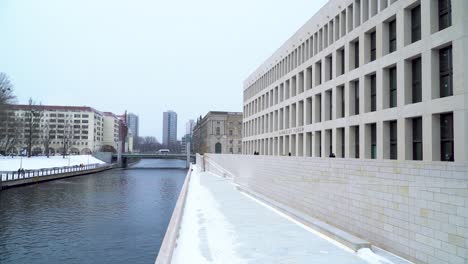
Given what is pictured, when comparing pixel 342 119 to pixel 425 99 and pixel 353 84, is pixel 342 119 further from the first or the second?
pixel 425 99

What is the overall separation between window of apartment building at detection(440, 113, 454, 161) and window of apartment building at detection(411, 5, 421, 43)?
5.55 meters

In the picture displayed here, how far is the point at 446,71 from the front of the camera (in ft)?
69.2

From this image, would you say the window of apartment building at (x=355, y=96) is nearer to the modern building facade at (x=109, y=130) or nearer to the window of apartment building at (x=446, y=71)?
the window of apartment building at (x=446, y=71)

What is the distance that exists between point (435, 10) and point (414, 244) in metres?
17.1

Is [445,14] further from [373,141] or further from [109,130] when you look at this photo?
[109,130]

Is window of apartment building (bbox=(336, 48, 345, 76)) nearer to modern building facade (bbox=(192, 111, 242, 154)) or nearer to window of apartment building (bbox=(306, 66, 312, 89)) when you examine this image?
window of apartment building (bbox=(306, 66, 312, 89))

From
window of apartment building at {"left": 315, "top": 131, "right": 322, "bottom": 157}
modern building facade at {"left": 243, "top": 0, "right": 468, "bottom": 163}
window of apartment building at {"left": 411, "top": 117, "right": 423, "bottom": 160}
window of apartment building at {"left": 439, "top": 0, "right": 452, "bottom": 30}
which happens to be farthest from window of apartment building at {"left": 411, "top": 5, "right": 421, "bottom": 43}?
window of apartment building at {"left": 315, "top": 131, "right": 322, "bottom": 157}

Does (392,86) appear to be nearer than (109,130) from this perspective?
Yes

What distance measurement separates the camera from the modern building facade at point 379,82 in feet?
67.5

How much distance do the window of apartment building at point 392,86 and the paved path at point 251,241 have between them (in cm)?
1280

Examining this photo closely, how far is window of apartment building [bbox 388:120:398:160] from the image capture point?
2533 cm

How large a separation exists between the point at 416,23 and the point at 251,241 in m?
18.8

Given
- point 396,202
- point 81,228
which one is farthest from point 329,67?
point 396,202

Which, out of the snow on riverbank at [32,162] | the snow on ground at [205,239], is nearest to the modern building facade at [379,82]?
the snow on ground at [205,239]
